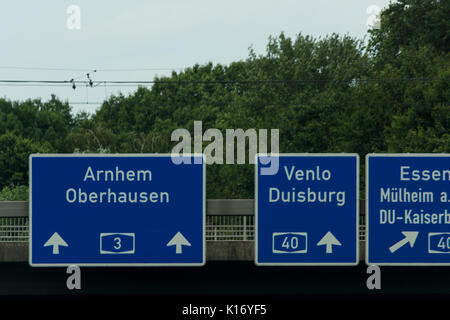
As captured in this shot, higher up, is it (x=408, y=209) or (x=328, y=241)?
(x=408, y=209)

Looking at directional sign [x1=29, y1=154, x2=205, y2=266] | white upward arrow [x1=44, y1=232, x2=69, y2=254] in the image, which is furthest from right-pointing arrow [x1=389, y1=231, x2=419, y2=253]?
white upward arrow [x1=44, y1=232, x2=69, y2=254]

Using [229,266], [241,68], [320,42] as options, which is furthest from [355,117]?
[229,266]

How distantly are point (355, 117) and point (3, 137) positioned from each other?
50.4 meters

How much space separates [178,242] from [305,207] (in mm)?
2406

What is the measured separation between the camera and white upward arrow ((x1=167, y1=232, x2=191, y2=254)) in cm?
1572

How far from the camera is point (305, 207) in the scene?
1555 cm

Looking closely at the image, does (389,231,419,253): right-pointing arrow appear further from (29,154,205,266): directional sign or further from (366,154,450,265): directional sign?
(29,154,205,266): directional sign

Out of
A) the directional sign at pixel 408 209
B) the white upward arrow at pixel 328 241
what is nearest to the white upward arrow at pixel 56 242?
the white upward arrow at pixel 328 241

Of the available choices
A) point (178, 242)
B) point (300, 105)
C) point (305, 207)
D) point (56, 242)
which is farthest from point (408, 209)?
point (300, 105)

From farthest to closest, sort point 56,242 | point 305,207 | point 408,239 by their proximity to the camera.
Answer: point 408,239, point 56,242, point 305,207

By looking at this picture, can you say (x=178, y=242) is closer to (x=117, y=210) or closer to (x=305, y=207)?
(x=117, y=210)

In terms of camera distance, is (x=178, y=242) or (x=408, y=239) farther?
(x=408, y=239)

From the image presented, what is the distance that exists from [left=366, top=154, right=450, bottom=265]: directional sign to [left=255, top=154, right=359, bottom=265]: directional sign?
0.42 m
